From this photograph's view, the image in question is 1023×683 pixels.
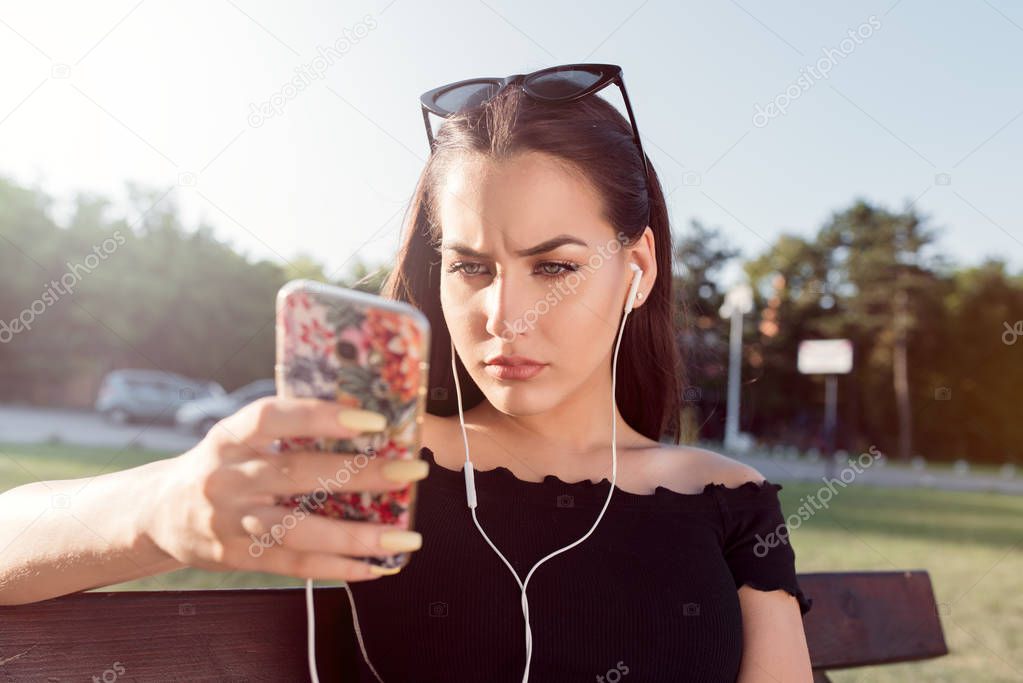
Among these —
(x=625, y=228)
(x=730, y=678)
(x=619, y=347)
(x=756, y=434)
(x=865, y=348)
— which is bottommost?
(x=730, y=678)

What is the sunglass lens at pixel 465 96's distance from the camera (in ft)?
8.02

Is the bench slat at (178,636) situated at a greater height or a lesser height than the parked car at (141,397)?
lesser

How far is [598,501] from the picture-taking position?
7.34 feet

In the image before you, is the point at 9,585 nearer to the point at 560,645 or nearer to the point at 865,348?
the point at 560,645

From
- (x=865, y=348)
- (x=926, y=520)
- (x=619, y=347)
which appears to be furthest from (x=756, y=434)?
(x=619, y=347)

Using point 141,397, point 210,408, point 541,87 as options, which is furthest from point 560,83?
point 141,397

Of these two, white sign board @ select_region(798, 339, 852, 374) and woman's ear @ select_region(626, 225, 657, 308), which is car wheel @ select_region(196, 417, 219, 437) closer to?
woman's ear @ select_region(626, 225, 657, 308)

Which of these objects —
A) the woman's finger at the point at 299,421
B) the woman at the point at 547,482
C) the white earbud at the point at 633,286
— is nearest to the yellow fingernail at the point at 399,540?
the woman's finger at the point at 299,421

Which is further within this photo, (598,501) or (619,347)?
(619,347)

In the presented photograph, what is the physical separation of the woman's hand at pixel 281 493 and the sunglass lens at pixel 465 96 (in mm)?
1465

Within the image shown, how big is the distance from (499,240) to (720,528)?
0.87 metres

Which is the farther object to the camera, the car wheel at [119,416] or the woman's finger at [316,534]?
the car wheel at [119,416]

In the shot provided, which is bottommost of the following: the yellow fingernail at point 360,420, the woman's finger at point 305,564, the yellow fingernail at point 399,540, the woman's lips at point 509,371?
the woman's finger at point 305,564

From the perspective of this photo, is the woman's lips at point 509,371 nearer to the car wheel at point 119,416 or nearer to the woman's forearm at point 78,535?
the woman's forearm at point 78,535
